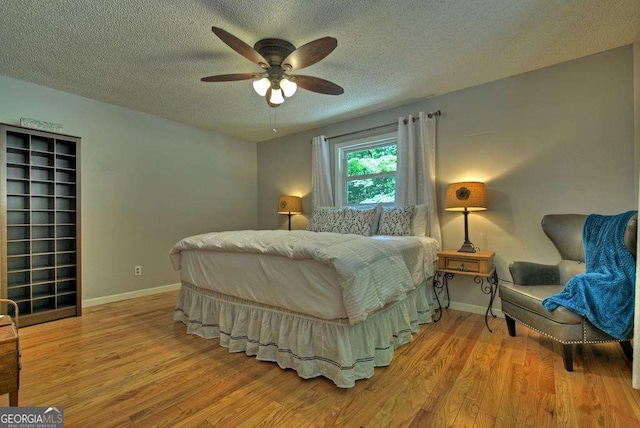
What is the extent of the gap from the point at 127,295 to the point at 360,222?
2.99 m

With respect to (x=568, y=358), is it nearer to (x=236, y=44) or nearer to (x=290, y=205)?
(x=236, y=44)

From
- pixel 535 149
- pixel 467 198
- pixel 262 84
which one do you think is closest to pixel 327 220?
pixel 467 198

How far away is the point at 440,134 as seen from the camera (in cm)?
321

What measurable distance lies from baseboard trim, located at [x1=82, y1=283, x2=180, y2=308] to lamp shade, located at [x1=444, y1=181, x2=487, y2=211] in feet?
12.3

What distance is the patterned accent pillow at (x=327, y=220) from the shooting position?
11.4 feet

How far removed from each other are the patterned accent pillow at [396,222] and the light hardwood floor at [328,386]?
1.07 meters

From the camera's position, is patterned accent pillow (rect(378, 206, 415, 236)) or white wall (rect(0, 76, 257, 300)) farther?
white wall (rect(0, 76, 257, 300))

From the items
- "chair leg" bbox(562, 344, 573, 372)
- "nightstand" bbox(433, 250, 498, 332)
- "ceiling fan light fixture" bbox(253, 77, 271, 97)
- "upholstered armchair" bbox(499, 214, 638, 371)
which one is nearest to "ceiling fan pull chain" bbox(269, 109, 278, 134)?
"ceiling fan light fixture" bbox(253, 77, 271, 97)

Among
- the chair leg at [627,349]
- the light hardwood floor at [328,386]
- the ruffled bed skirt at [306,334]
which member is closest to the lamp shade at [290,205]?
the ruffled bed skirt at [306,334]

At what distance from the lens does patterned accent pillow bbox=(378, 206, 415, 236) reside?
3.04 metres

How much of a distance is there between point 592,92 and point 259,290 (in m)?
3.19

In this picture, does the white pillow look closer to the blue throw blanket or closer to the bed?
the bed

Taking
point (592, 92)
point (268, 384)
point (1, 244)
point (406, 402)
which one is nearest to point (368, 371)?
point (406, 402)

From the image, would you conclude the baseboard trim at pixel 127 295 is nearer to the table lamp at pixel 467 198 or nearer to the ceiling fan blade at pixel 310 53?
the ceiling fan blade at pixel 310 53
